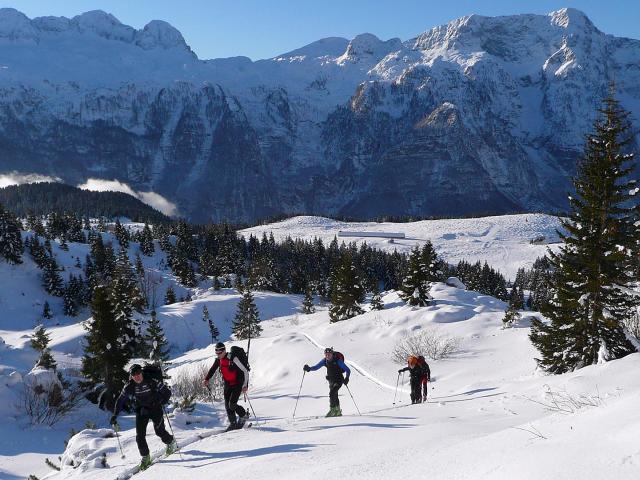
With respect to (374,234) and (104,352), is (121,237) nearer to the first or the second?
(104,352)

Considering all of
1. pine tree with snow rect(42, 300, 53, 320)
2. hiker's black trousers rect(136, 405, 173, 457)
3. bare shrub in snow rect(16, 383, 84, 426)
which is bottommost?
pine tree with snow rect(42, 300, 53, 320)

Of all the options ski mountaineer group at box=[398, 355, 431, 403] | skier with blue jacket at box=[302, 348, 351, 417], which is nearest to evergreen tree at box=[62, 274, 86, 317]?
ski mountaineer group at box=[398, 355, 431, 403]

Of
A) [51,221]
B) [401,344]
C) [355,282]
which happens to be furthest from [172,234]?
[401,344]

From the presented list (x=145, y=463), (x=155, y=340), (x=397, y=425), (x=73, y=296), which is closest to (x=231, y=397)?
(x=145, y=463)

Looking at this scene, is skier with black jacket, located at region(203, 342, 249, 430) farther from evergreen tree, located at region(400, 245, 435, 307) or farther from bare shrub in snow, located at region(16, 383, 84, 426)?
evergreen tree, located at region(400, 245, 435, 307)

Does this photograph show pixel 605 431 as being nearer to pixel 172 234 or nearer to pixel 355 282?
pixel 355 282

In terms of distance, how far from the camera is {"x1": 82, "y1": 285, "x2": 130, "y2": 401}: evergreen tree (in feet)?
90.9

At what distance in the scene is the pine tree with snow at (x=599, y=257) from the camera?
17.7 m

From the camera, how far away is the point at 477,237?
191125 millimetres

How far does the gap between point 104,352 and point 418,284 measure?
25.1m

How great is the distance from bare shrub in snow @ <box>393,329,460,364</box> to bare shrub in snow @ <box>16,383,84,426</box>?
15.9m

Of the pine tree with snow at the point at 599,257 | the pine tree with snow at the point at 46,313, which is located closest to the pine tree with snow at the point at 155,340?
the pine tree with snow at the point at 599,257

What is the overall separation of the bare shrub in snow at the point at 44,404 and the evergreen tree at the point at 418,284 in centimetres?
2883

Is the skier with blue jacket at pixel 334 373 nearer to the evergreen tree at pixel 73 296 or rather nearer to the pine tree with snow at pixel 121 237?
the evergreen tree at pixel 73 296
